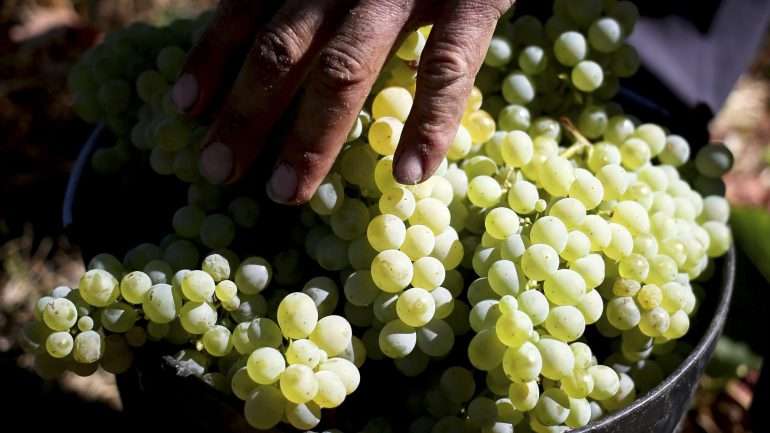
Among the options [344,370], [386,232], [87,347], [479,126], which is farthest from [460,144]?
[87,347]

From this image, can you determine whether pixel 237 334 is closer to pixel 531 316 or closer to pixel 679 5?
pixel 531 316

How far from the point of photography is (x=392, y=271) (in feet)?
2.10

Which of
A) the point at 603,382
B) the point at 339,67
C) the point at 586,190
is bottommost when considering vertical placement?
the point at 603,382

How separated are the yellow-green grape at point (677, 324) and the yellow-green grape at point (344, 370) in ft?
0.92

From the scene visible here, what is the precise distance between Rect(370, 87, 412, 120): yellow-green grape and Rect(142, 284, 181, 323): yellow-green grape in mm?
233

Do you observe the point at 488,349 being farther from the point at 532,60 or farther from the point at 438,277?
the point at 532,60

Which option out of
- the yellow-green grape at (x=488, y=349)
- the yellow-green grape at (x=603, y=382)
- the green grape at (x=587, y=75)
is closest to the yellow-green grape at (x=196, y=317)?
the yellow-green grape at (x=488, y=349)

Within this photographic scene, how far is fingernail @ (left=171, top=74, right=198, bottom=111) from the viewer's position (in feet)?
2.38

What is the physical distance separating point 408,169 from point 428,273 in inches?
3.3

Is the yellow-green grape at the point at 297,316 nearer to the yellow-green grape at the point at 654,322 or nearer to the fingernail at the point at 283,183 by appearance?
the fingernail at the point at 283,183

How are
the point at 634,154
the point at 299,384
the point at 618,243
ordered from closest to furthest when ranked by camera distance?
the point at 299,384 < the point at 618,243 < the point at 634,154

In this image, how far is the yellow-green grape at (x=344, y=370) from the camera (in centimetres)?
62

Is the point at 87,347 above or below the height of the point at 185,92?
below

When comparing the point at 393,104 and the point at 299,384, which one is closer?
the point at 299,384
